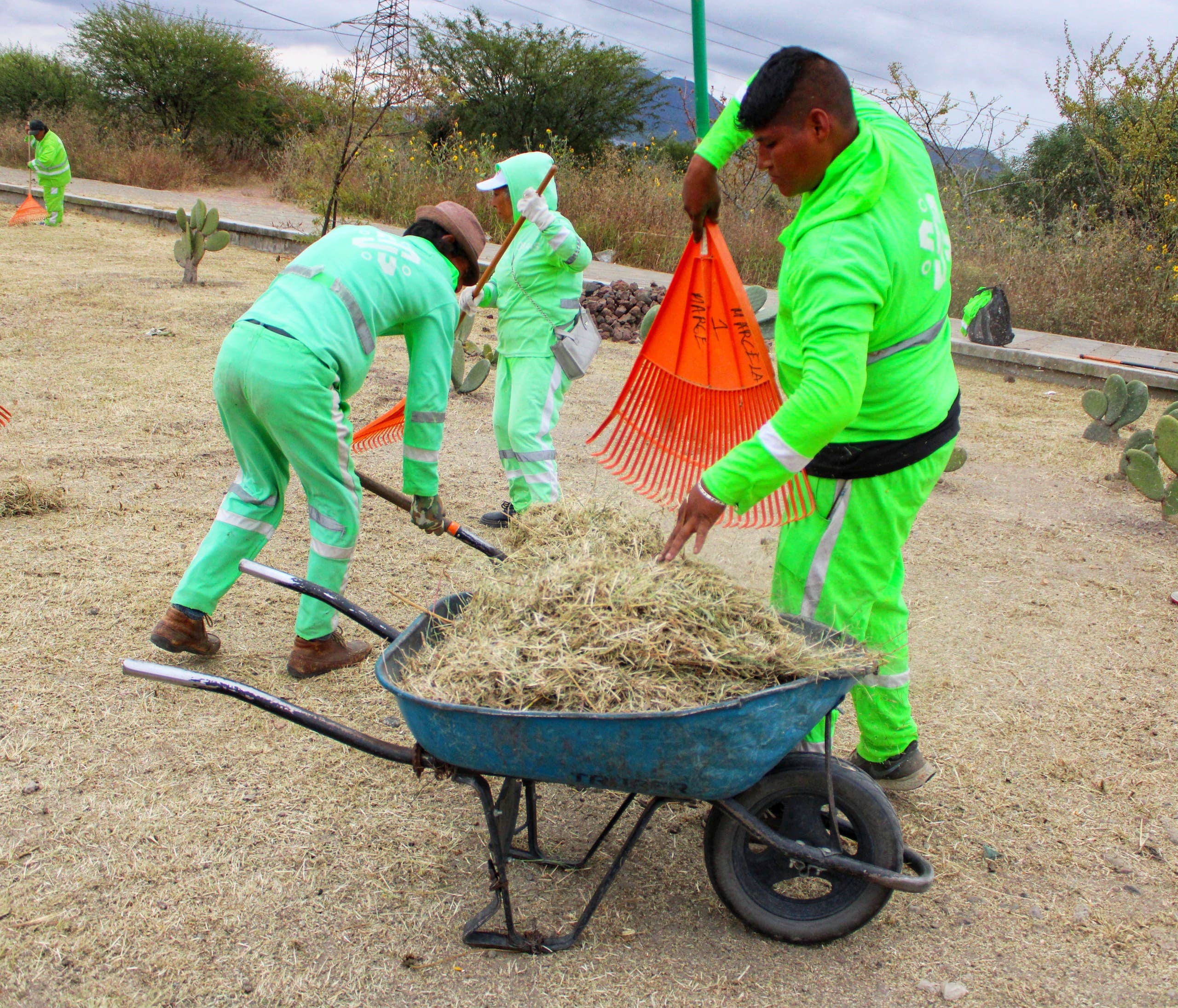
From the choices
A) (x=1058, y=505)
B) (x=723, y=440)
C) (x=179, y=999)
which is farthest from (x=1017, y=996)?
(x=1058, y=505)

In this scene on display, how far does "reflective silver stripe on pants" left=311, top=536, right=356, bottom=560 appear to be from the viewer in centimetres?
324

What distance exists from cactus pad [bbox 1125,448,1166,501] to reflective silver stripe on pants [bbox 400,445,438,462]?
160 inches

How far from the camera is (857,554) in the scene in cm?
242

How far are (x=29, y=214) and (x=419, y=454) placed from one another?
1376cm

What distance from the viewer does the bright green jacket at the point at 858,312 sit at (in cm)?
203

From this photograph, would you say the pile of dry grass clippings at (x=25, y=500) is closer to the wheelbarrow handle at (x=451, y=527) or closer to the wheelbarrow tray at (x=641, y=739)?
the wheelbarrow handle at (x=451, y=527)

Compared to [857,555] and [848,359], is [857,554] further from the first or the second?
[848,359]

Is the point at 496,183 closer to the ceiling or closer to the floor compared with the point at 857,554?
closer to the ceiling

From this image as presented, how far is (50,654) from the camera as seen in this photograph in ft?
11.1

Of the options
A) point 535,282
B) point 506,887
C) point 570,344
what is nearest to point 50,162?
point 535,282

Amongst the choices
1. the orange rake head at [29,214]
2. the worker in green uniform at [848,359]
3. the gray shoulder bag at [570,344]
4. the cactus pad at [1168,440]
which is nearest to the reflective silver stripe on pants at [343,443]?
the worker in green uniform at [848,359]

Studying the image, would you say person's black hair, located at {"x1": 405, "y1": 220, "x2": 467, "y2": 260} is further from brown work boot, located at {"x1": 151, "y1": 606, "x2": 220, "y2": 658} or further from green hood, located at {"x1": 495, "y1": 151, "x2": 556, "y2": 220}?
brown work boot, located at {"x1": 151, "y1": 606, "x2": 220, "y2": 658}

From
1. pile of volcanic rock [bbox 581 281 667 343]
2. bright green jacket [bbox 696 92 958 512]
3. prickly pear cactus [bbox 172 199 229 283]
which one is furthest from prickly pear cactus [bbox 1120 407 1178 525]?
prickly pear cactus [bbox 172 199 229 283]

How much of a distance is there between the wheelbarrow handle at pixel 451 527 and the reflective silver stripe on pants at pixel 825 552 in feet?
2.76
